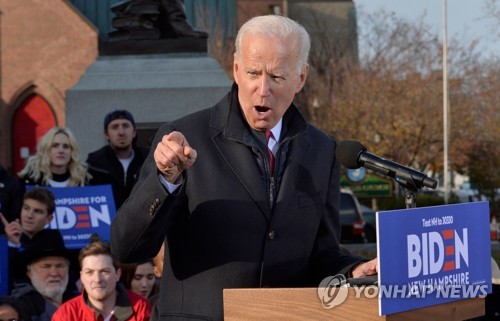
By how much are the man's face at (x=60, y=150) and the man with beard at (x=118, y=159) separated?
41 centimetres

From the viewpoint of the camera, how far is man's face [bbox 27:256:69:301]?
749 centimetres

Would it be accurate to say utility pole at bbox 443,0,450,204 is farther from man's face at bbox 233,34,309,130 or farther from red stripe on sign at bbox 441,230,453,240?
red stripe on sign at bbox 441,230,453,240

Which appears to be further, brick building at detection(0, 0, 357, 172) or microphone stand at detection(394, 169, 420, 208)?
brick building at detection(0, 0, 357, 172)

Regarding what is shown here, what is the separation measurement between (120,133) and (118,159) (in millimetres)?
264

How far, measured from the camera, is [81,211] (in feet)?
28.0

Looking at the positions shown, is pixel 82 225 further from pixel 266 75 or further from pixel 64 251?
pixel 266 75

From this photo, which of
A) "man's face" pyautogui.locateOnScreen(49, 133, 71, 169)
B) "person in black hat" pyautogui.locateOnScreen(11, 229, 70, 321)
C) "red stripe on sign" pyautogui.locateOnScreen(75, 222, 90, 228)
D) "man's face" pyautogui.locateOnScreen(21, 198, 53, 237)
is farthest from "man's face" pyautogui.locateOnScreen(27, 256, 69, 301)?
"man's face" pyautogui.locateOnScreen(49, 133, 71, 169)

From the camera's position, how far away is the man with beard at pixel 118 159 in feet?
29.4

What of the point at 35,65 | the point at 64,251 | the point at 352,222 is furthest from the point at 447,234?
the point at 35,65

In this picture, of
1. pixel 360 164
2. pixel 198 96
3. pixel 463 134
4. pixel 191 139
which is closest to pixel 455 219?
pixel 360 164

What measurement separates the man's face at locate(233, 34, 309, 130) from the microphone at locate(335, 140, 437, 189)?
0.26m

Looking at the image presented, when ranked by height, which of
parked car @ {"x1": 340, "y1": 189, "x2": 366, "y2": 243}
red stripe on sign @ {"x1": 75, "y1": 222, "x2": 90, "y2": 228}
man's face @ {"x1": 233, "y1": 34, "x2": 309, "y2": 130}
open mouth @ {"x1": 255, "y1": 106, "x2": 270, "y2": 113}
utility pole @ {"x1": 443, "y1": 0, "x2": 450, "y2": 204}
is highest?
utility pole @ {"x1": 443, "y1": 0, "x2": 450, "y2": 204}

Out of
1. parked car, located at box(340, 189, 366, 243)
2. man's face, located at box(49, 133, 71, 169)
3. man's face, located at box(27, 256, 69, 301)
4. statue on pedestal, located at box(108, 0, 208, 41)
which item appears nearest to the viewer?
man's face, located at box(27, 256, 69, 301)

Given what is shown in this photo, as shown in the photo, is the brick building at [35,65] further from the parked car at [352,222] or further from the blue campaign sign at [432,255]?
the blue campaign sign at [432,255]
